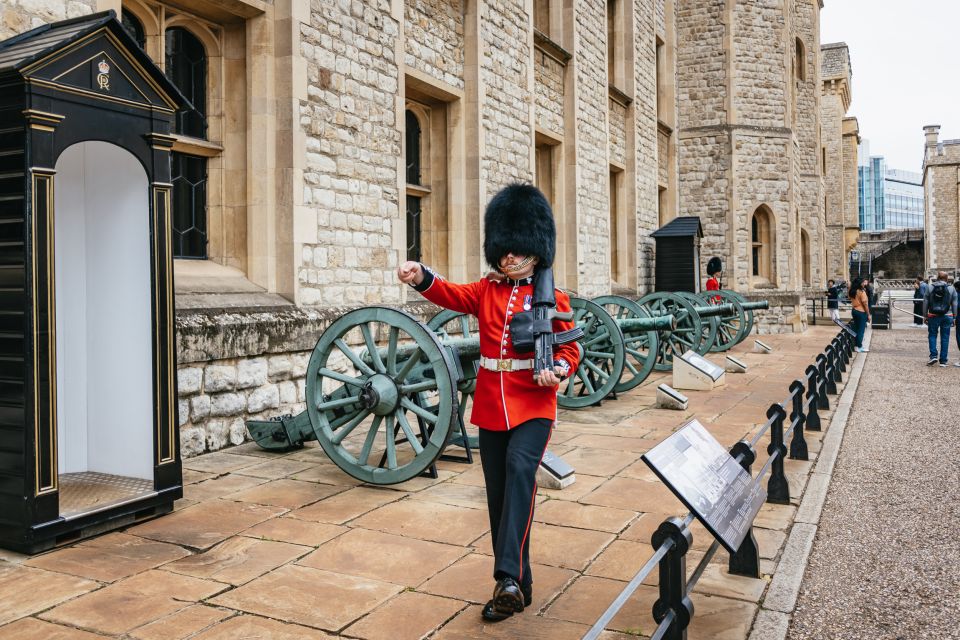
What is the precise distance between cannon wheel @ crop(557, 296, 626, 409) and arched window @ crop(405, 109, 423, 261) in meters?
2.34

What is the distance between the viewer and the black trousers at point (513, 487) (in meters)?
2.90

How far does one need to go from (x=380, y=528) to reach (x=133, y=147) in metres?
2.17

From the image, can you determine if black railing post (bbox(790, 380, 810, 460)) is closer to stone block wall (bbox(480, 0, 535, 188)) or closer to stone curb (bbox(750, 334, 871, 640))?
stone curb (bbox(750, 334, 871, 640))

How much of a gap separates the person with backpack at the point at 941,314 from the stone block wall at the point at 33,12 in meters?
12.5

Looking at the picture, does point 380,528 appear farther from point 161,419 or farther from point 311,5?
point 311,5

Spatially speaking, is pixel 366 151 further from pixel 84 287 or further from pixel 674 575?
→ pixel 674 575

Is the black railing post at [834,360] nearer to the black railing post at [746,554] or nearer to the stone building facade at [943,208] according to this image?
the black railing post at [746,554]

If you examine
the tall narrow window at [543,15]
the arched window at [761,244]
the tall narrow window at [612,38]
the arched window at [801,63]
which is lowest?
the arched window at [761,244]

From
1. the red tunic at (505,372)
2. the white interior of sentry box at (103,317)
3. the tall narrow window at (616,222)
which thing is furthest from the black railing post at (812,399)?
the tall narrow window at (616,222)

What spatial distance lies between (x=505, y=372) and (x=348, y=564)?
1120mm

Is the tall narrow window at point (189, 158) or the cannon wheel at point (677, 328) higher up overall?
the tall narrow window at point (189, 158)

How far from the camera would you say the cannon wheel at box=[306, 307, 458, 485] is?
4.32m

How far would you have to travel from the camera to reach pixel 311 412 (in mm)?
4875

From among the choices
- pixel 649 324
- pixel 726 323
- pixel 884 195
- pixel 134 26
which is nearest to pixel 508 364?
pixel 134 26
